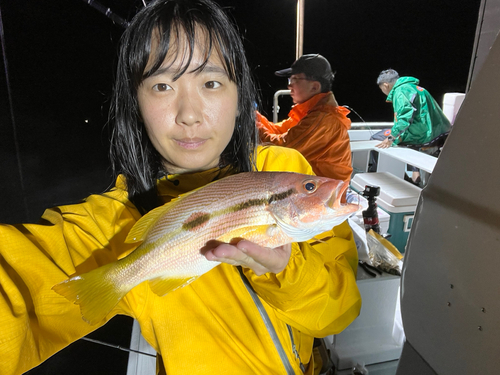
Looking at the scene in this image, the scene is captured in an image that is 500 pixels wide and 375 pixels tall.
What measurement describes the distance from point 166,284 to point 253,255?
0.34 meters

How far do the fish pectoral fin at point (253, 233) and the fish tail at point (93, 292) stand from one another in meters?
0.39

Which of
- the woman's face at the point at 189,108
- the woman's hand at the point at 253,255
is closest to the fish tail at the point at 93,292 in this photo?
the woman's hand at the point at 253,255

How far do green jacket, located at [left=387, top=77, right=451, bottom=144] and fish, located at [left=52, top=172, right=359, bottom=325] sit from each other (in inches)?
180

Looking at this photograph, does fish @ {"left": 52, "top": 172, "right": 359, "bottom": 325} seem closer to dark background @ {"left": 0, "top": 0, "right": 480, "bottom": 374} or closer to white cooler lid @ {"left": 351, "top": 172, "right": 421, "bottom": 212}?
dark background @ {"left": 0, "top": 0, "right": 480, "bottom": 374}

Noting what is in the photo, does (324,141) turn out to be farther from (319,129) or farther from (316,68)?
(316,68)

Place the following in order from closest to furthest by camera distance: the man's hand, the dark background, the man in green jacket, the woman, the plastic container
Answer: the woman → the dark background → the man's hand → the man in green jacket → the plastic container

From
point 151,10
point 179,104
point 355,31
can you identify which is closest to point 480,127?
point 179,104

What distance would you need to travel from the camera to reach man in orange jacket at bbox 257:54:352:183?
3.55 meters

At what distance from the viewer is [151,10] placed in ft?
3.78

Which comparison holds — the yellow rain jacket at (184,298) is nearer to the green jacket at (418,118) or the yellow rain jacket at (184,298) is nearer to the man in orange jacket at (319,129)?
the man in orange jacket at (319,129)

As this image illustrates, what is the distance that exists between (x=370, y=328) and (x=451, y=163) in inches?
60.0

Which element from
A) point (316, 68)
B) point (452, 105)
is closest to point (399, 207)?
point (316, 68)

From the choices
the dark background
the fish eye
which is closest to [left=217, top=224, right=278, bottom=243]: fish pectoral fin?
the fish eye

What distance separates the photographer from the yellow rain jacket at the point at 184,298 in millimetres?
932
